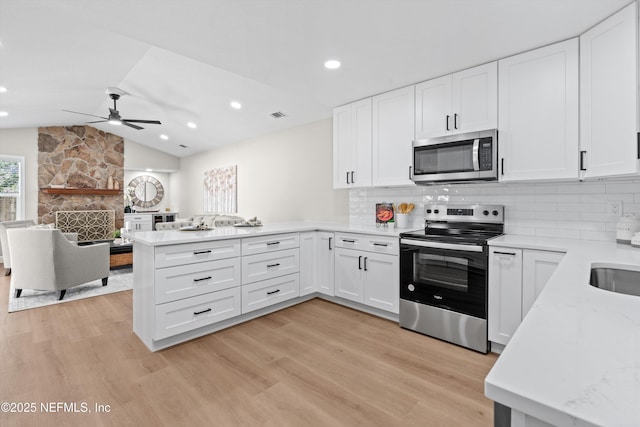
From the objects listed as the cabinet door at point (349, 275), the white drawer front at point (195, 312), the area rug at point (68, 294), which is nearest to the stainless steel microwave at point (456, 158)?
the cabinet door at point (349, 275)

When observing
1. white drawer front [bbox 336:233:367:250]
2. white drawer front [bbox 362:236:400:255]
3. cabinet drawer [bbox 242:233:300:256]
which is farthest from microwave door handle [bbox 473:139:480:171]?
cabinet drawer [bbox 242:233:300:256]

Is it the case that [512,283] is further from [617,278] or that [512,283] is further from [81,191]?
[81,191]

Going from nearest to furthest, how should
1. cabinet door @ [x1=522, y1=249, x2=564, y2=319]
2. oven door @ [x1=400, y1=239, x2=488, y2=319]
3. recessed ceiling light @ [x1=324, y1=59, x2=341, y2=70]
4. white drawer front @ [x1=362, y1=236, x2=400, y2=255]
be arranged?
1. cabinet door @ [x1=522, y1=249, x2=564, y2=319]
2. oven door @ [x1=400, y1=239, x2=488, y2=319]
3. recessed ceiling light @ [x1=324, y1=59, x2=341, y2=70]
4. white drawer front @ [x1=362, y1=236, x2=400, y2=255]

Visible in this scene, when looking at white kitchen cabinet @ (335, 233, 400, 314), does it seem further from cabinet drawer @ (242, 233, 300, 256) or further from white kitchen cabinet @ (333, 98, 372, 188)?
white kitchen cabinet @ (333, 98, 372, 188)

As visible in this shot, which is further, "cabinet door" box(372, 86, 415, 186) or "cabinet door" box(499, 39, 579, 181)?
"cabinet door" box(372, 86, 415, 186)

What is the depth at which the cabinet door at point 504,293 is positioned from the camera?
2.25 m

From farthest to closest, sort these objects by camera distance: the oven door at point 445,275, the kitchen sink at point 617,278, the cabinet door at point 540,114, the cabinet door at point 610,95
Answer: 1. the oven door at point 445,275
2. the cabinet door at point 540,114
3. the cabinet door at point 610,95
4. the kitchen sink at point 617,278

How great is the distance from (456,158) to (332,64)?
1.39 metres

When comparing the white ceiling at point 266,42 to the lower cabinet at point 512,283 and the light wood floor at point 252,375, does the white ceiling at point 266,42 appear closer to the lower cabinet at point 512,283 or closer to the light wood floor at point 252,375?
the lower cabinet at point 512,283

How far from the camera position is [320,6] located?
198 cm

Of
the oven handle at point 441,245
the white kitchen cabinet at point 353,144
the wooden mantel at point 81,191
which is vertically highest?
the white kitchen cabinet at point 353,144

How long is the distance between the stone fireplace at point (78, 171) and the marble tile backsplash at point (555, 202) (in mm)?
7629

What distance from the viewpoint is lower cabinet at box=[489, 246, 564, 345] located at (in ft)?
7.06

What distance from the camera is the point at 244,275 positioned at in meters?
2.96
